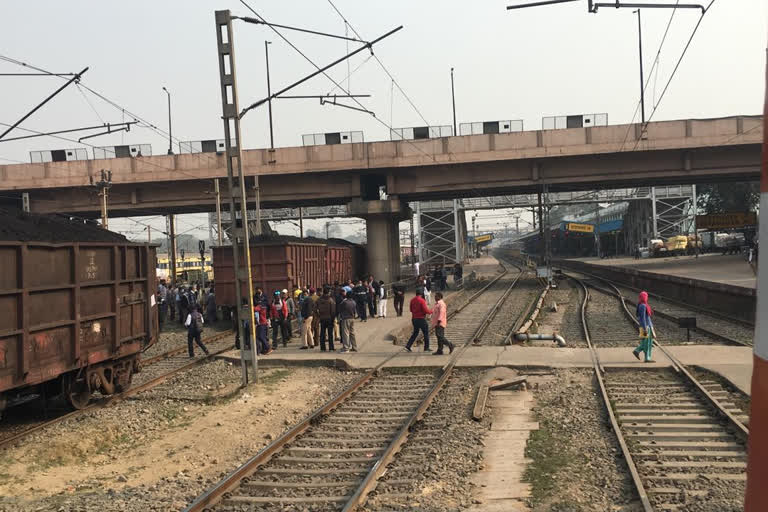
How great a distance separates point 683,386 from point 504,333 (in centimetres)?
839

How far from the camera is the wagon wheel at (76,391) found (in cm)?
1016

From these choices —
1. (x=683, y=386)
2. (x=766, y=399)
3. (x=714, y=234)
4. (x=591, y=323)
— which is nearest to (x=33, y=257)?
(x=766, y=399)

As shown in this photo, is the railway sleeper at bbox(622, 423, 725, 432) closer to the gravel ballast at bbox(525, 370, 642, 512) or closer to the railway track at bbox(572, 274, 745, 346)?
the gravel ballast at bbox(525, 370, 642, 512)

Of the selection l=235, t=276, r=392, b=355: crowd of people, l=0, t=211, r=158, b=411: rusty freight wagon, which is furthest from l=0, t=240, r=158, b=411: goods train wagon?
l=235, t=276, r=392, b=355: crowd of people

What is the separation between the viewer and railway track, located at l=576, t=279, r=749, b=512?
6.14 meters

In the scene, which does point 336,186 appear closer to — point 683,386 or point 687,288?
point 687,288

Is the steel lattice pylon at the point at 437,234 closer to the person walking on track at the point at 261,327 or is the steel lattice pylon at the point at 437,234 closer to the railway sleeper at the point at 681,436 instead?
the person walking on track at the point at 261,327

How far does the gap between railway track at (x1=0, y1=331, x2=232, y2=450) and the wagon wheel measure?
0.41ft

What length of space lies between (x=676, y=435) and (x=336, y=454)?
4.37 metres

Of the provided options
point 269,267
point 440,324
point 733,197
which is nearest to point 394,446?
point 440,324

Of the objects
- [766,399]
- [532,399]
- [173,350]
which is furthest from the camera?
[173,350]

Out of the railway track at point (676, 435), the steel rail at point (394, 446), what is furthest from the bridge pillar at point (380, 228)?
the railway track at point (676, 435)

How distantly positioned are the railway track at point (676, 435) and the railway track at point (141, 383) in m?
8.14

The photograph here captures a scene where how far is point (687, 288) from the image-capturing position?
30.1 meters
